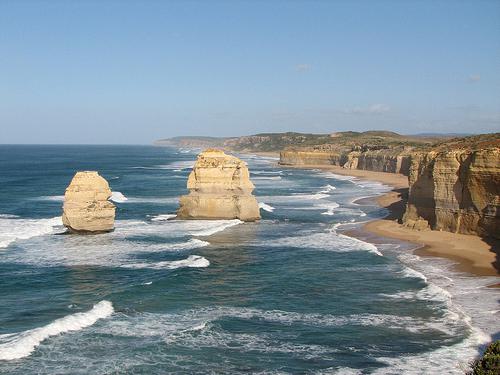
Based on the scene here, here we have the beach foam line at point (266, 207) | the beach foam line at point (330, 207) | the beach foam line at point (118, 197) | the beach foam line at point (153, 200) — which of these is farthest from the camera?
the beach foam line at point (118, 197)

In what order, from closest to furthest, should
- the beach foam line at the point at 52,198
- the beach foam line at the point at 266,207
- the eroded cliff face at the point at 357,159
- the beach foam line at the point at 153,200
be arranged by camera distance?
1. the beach foam line at the point at 266,207
2. the beach foam line at the point at 153,200
3. the beach foam line at the point at 52,198
4. the eroded cliff face at the point at 357,159

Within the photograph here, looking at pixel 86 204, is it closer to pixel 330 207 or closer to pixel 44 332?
pixel 44 332

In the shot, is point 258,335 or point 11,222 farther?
point 11,222

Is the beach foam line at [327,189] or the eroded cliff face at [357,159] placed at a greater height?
the eroded cliff face at [357,159]

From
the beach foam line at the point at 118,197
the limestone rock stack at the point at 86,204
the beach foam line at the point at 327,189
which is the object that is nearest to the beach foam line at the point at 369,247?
the limestone rock stack at the point at 86,204

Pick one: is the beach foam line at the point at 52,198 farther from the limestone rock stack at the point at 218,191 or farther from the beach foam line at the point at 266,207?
the limestone rock stack at the point at 218,191

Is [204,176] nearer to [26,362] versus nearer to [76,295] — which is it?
→ [76,295]

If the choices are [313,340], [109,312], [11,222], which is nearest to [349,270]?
[313,340]
